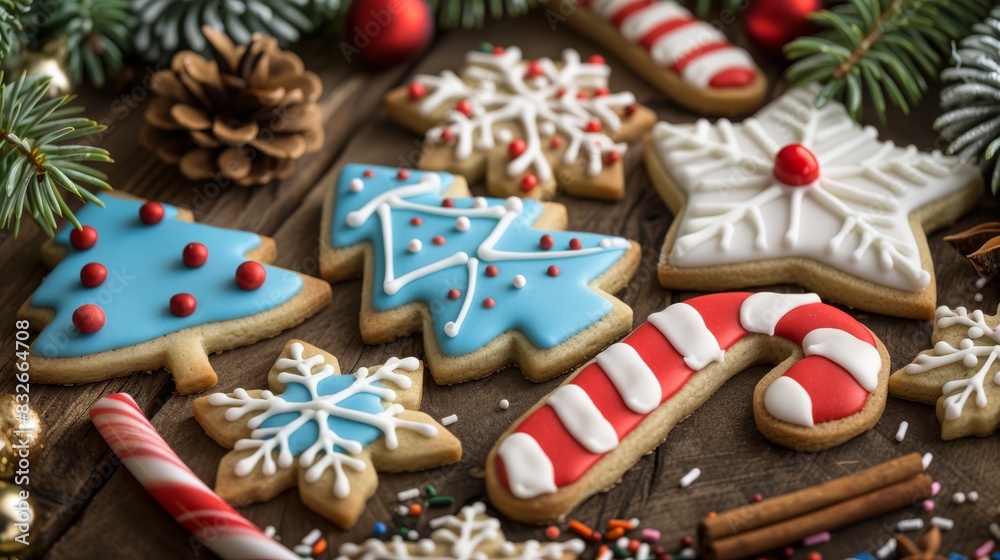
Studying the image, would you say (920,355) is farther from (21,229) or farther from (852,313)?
(21,229)

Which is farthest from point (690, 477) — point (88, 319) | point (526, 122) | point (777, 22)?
point (777, 22)

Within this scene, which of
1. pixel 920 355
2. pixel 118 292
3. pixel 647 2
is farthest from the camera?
pixel 647 2

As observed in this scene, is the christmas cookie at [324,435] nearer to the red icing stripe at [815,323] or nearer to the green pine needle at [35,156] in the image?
the green pine needle at [35,156]

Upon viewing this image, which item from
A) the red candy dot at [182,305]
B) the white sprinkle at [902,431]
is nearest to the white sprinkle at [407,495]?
the red candy dot at [182,305]

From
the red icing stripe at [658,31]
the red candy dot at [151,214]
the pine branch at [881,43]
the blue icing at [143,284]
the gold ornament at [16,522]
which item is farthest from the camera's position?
the red icing stripe at [658,31]

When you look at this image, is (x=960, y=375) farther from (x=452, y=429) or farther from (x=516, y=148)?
(x=516, y=148)

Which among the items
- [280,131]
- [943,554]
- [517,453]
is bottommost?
[943,554]

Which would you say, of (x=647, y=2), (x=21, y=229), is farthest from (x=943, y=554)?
(x=21, y=229)
